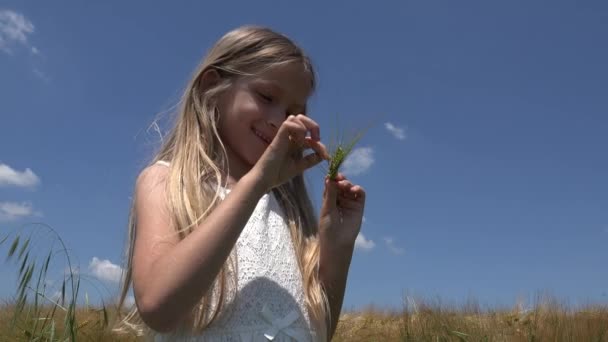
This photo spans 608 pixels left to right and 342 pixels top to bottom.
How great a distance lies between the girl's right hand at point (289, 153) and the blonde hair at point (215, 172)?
239 millimetres

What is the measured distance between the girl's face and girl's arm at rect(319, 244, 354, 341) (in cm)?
39

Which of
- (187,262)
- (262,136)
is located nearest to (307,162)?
(262,136)

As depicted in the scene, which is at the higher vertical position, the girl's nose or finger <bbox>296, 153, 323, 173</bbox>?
the girl's nose

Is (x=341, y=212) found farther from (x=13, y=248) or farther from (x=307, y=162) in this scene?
(x=13, y=248)

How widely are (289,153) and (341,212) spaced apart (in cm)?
40

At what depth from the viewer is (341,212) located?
2088 millimetres

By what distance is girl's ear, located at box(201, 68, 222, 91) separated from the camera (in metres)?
2.13

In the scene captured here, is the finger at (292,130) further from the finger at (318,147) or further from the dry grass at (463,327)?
the dry grass at (463,327)

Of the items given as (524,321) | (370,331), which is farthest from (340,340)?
(524,321)

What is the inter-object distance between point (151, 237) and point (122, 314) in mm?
678

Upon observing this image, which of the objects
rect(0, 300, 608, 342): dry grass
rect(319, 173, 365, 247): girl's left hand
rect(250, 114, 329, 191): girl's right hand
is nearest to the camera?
rect(250, 114, 329, 191): girl's right hand

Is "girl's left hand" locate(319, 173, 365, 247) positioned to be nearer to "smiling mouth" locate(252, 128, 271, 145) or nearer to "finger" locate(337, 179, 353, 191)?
"finger" locate(337, 179, 353, 191)

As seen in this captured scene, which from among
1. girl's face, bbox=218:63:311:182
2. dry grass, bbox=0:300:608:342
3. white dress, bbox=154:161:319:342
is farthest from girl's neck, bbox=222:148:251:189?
dry grass, bbox=0:300:608:342

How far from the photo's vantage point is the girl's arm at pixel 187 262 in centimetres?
147
